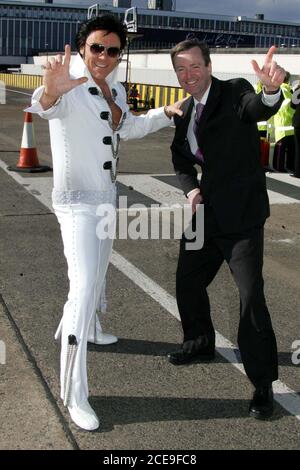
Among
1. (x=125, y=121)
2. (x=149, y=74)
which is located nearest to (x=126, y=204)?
(x=125, y=121)

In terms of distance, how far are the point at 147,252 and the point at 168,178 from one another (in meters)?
4.27

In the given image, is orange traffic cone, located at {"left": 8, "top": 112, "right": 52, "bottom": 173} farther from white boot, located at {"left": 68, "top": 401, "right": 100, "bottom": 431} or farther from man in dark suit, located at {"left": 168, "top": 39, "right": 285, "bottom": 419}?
white boot, located at {"left": 68, "top": 401, "right": 100, "bottom": 431}

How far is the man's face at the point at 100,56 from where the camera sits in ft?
10.7

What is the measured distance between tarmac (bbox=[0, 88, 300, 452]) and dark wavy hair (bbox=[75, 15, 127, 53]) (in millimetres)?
1959

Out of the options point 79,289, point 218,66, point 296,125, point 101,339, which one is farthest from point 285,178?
point 218,66

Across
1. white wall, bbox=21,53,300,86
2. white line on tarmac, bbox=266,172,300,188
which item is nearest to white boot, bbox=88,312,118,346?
white line on tarmac, bbox=266,172,300,188

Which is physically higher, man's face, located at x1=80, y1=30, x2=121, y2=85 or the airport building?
the airport building

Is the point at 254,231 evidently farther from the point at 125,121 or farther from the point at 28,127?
the point at 28,127

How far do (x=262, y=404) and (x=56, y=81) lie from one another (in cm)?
203

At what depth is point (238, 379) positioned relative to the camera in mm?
3844

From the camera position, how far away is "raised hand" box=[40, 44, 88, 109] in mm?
3049

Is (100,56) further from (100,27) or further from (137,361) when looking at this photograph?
(137,361)

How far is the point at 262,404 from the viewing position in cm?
342

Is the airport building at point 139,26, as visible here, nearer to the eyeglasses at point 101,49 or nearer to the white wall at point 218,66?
the white wall at point 218,66
